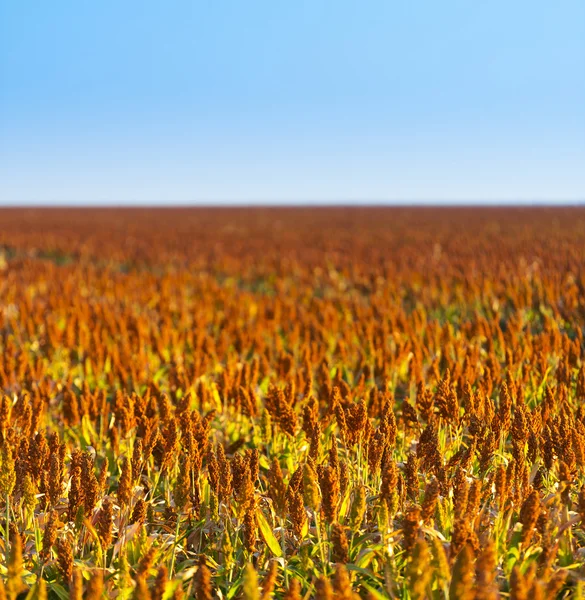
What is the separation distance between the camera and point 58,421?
4.38 metres

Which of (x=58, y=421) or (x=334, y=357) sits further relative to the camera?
(x=334, y=357)

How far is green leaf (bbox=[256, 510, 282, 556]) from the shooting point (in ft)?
8.20

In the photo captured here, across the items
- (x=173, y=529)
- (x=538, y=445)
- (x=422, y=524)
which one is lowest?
(x=173, y=529)

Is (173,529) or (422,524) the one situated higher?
(422,524)

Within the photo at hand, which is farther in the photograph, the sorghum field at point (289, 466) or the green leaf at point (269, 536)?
the green leaf at point (269, 536)

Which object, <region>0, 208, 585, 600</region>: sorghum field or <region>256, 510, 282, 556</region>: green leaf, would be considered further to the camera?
<region>256, 510, 282, 556</region>: green leaf

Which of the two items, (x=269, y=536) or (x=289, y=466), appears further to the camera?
(x=289, y=466)

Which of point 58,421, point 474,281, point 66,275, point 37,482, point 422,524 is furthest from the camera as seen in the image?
point 66,275

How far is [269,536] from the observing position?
2531 mm

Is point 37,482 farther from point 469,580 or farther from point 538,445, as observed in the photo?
point 538,445

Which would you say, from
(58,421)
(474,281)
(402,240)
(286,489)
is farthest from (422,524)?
(402,240)

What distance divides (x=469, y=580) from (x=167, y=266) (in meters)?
13.7

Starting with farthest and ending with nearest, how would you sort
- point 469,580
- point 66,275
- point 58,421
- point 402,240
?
point 402,240
point 66,275
point 58,421
point 469,580

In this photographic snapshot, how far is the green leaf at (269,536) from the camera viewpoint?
8.20 ft
